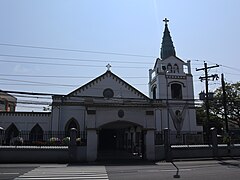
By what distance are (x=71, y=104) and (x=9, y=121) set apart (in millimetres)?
8678

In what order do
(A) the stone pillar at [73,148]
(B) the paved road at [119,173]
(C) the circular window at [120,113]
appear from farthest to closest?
Answer: 1. (C) the circular window at [120,113]
2. (A) the stone pillar at [73,148]
3. (B) the paved road at [119,173]

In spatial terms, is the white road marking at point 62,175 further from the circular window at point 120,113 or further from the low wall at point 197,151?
the low wall at point 197,151

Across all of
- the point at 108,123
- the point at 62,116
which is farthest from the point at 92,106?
the point at 62,116

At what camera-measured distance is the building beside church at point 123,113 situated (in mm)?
23359

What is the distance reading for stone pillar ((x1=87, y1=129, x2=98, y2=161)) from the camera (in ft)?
72.2

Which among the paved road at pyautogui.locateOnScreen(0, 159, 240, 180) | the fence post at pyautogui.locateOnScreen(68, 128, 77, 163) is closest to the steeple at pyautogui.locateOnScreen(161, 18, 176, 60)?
the fence post at pyautogui.locateOnScreen(68, 128, 77, 163)

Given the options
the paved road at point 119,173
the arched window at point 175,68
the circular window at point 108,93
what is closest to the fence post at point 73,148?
the paved road at point 119,173

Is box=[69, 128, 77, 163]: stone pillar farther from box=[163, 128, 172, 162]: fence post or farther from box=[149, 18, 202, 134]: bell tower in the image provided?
box=[149, 18, 202, 134]: bell tower

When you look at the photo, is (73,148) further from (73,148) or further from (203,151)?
(203,151)

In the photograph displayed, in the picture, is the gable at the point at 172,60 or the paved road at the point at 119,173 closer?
the paved road at the point at 119,173

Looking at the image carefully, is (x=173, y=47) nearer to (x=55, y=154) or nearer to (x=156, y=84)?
(x=156, y=84)

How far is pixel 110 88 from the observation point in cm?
3728

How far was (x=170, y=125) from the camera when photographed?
4078 centimetres

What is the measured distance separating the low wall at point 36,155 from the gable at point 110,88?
15.5m
